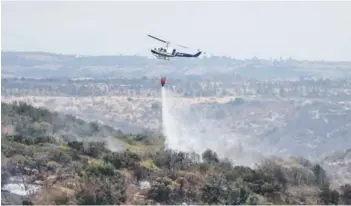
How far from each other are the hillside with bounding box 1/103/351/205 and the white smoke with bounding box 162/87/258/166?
17.2 meters

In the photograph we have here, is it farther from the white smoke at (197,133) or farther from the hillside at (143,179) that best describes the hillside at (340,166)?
the hillside at (143,179)

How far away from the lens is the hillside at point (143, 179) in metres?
29.1

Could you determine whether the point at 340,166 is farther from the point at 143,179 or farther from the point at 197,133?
the point at 143,179

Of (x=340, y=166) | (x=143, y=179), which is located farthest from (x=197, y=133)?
(x=143, y=179)

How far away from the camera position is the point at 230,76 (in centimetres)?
16862

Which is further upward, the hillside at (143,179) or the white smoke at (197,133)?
the hillside at (143,179)

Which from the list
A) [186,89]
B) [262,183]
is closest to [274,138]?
[186,89]

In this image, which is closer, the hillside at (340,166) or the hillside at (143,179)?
the hillside at (143,179)

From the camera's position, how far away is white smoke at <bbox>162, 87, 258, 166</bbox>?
6150 cm

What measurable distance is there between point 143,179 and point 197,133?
169ft

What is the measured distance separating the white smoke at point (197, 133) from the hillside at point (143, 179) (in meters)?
17.2

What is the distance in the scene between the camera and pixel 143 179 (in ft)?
106

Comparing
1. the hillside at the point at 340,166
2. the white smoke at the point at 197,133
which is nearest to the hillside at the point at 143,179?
the hillside at the point at 340,166

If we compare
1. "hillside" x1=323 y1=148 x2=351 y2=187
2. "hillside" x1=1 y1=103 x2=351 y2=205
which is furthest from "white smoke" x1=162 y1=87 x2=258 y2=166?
"hillside" x1=1 y1=103 x2=351 y2=205
